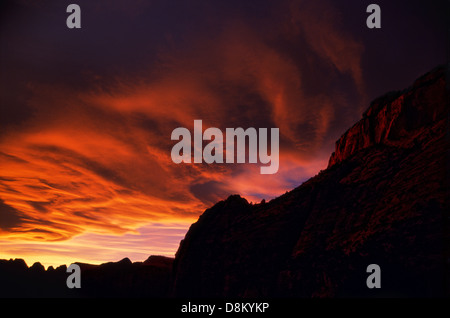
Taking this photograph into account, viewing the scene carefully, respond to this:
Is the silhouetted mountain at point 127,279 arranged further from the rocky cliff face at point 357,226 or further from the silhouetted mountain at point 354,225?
the rocky cliff face at point 357,226

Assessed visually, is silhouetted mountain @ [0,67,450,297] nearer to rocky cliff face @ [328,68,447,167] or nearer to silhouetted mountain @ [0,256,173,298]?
rocky cliff face @ [328,68,447,167]

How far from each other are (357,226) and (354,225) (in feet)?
1.59

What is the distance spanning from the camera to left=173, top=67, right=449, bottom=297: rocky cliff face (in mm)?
29891

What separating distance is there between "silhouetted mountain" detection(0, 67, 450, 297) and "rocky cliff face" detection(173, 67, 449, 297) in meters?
0.13

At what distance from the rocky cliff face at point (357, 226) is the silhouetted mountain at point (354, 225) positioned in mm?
132

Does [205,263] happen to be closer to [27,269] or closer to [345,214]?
[345,214]

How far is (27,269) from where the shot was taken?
158750mm

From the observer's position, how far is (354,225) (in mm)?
37219

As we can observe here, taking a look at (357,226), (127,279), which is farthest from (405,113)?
(127,279)

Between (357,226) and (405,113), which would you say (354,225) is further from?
(405,113)
